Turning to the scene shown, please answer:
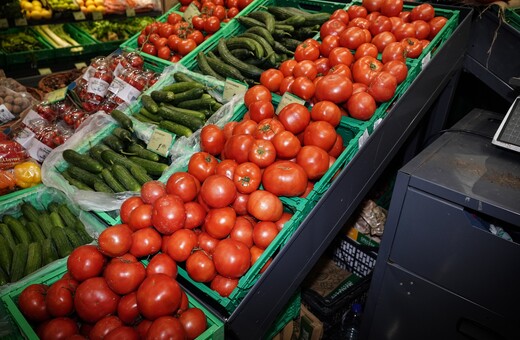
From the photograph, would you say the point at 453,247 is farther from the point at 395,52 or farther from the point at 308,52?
the point at 308,52

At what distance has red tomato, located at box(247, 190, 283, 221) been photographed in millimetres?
1656

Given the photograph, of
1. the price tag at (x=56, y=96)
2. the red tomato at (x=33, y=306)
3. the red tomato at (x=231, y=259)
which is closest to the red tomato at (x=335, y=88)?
the red tomato at (x=231, y=259)

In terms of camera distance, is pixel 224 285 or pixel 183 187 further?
pixel 183 187

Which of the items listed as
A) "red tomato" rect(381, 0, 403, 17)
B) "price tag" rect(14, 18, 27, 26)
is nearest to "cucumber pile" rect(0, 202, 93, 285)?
"red tomato" rect(381, 0, 403, 17)

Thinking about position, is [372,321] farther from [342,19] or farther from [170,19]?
[170,19]

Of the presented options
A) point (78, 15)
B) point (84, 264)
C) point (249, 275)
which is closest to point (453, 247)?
point (249, 275)

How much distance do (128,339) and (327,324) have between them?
5.66 ft

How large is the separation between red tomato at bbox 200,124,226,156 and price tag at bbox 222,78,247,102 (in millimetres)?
633

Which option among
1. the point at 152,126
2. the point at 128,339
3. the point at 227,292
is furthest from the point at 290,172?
the point at 152,126

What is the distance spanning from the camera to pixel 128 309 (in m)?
1.44

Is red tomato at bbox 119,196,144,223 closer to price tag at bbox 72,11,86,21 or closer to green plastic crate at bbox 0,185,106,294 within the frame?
green plastic crate at bbox 0,185,106,294

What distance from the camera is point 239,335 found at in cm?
149

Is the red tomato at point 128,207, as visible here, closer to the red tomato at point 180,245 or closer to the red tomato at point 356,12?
the red tomato at point 180,245

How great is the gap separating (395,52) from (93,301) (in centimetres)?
215
